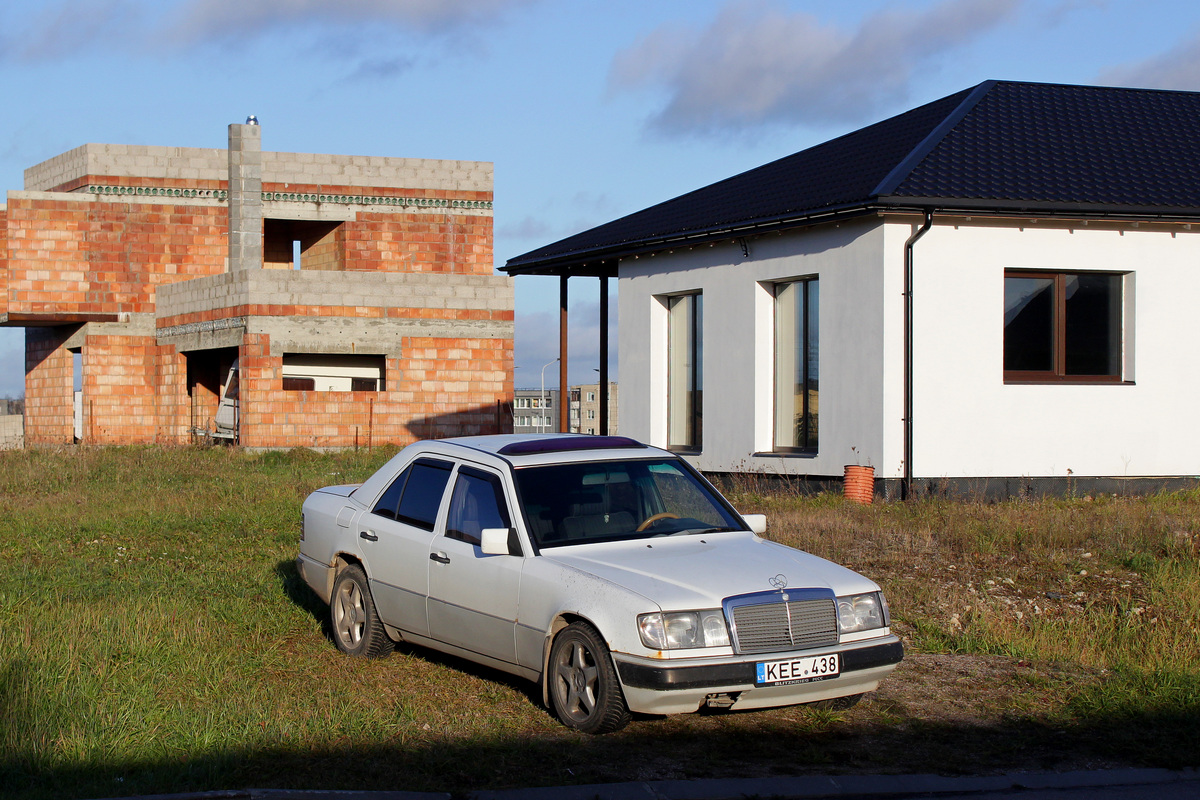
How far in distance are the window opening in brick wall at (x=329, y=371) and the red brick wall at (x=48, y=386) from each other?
7741 millimetres

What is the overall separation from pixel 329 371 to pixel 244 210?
4.43m

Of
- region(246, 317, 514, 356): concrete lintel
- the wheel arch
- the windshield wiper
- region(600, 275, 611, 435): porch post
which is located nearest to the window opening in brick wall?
region(246, 317, 514, 356): concrete lintel

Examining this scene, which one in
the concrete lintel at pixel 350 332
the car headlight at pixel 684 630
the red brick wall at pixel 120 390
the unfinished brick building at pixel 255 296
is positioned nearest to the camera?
the car headlight at pixel 684 630

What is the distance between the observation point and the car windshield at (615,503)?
696 centimetres

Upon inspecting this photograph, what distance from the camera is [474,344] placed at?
1163 inches

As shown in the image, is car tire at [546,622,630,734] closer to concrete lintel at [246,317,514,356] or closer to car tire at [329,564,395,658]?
car tire at [329,564,395,658]

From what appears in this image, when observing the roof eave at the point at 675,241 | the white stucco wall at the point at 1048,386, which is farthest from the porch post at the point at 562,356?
the white stucco wall at the point at 1048,386

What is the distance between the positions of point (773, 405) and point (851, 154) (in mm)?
4038

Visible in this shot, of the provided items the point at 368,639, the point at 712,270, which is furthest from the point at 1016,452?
the point at 368,639

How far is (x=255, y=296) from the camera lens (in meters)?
27.4

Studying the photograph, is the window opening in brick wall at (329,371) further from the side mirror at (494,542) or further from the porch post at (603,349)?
the side mirror at (494,542)

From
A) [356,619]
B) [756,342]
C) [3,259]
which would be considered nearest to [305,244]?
[3,259]

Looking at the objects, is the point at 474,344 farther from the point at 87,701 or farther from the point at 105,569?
the point at 87,701

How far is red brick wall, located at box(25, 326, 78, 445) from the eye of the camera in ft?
112
